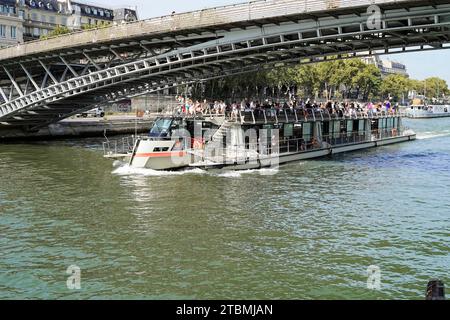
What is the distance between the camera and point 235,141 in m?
31.0

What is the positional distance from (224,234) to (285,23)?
708 inches

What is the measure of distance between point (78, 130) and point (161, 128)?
25396 mm

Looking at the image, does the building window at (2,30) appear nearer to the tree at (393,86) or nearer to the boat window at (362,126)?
the boat window at (362,126)

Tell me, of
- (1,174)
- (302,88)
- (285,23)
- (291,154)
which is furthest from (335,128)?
(302,88)

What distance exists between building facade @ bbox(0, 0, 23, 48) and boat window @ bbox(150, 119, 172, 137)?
54.9 m

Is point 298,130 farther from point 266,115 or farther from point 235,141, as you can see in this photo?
point 235,141

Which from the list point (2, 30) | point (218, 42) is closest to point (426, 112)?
point (2, 30)

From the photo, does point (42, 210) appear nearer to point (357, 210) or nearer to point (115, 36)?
point (357, 210)

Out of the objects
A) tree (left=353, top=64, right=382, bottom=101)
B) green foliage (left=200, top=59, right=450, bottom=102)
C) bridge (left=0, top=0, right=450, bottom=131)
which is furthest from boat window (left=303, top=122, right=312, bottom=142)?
tree (left=353, top=64, right=382, bottom=101)

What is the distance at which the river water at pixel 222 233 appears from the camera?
12.0 m

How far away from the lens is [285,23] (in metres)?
30.8

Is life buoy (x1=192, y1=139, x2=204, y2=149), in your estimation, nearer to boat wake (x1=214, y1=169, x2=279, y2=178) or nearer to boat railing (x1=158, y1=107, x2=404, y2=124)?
boat railing (x1=158, y1=107, x2=404, y2=124)

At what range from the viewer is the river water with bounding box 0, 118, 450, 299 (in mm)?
12016

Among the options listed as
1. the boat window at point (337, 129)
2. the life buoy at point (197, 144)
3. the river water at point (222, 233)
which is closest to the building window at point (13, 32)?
the boat window at point (337, 129)
